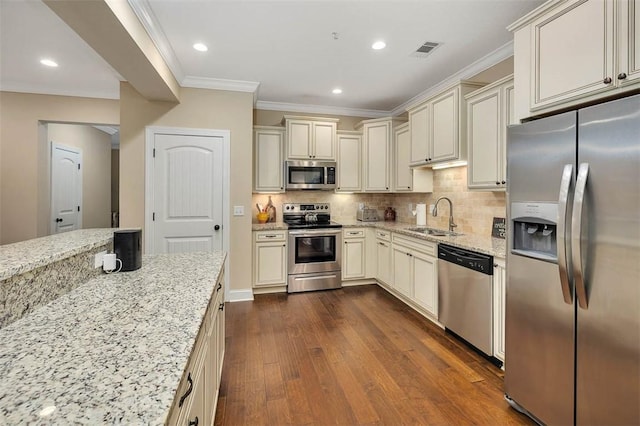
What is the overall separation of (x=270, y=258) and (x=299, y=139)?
5.68 feet

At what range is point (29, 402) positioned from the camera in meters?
0.63

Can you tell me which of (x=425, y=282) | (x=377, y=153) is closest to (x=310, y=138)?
(x=377, y=153)

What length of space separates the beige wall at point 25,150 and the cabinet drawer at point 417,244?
14.2ft

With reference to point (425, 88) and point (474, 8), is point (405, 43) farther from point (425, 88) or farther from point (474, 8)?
point (425, 88)

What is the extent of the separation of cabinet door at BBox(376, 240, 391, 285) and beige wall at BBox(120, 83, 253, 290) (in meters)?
1.81

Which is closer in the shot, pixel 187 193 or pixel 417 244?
pixel 417 244

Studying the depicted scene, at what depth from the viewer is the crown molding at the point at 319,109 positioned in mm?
4477

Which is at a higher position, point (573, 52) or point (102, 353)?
point (573, 52)

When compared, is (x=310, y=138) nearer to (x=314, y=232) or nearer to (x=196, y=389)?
(x=314, y=232)

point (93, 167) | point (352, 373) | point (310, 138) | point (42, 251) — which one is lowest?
point (352, 373)

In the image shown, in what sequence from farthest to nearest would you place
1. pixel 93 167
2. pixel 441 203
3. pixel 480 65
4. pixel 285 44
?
pixel 93 167, pixel 441 203, pixel 480 65, pixel 285 44

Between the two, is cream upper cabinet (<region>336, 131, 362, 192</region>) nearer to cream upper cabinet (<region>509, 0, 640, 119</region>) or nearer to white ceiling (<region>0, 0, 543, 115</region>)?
white ceiling (<region>0, 0, 543, 115</region>)

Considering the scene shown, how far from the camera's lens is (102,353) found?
0.84 metres

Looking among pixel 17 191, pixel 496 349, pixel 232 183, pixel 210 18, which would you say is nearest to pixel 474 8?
pixel 210 18
